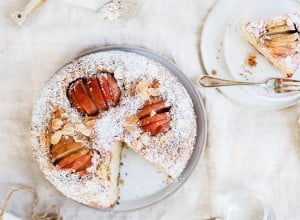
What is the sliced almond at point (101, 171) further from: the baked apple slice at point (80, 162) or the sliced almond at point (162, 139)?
the sliced almond at point (162, 139)

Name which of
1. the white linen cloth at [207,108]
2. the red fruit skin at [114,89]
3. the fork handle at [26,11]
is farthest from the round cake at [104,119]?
the fork handle at [26,11]

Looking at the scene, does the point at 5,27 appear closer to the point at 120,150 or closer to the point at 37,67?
the point at 37,67

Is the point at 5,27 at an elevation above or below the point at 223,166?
above

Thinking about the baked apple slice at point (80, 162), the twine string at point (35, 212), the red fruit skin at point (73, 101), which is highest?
the red fruit skin at point (73, 101)

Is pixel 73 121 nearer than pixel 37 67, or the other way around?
pixel 73 121

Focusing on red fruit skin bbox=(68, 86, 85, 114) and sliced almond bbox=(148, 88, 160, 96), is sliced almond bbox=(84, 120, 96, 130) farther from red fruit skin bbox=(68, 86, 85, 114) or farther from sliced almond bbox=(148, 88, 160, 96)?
sliced almond bbox=(148, 88, 160, 96)

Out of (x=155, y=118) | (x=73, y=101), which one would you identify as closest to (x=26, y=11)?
(x=73, y=101)

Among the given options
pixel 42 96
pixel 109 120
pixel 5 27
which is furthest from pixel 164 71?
pixel 5 27
